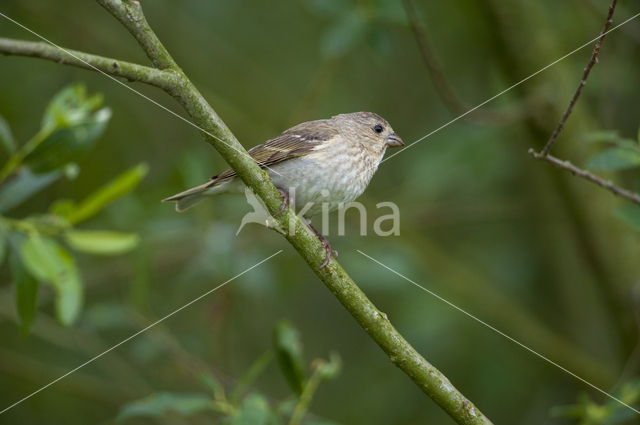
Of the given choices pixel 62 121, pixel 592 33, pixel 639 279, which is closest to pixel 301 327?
pixel 639 279

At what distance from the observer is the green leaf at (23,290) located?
3004mm

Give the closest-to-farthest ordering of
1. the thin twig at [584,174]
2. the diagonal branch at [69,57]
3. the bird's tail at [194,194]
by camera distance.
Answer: the diagonal branch at [69,57]
the thin twig at [584,174]
the bird's tail at [194,194]

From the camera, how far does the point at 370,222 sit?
5.79 meters

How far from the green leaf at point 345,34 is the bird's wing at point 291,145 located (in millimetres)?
1024

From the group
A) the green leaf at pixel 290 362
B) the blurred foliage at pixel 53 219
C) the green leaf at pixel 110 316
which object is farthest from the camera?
the green leaf at pixel 110 316

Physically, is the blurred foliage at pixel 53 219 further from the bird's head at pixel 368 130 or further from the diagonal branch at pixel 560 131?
the diagonal branch at pixel 560 131

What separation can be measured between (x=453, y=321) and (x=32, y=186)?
3.56m

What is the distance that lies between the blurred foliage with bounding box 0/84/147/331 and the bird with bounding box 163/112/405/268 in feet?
1.48

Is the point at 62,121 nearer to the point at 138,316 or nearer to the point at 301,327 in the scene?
the point at 138,316

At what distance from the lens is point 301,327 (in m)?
6.72

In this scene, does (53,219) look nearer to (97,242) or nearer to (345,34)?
(97,242)

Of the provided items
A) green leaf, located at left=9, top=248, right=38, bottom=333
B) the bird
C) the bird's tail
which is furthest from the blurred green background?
green leaf, located at left=9, top=248, right=38, bottom=333

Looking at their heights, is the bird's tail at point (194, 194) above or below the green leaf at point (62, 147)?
below

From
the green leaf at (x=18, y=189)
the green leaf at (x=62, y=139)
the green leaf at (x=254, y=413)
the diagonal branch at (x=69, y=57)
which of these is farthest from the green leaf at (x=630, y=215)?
the green leaf at (x=18, y=189)
